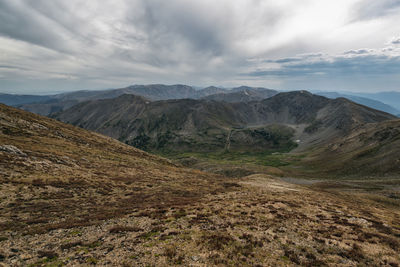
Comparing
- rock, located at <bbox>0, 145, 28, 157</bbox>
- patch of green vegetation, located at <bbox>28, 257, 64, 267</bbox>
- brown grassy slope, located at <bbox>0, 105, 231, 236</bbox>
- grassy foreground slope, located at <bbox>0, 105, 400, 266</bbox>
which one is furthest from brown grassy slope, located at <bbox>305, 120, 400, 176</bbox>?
rock, located at <bbox>0, 145, 28, 157</bbox>

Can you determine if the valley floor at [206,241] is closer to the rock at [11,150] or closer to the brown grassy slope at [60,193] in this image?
the brown grassy slope at [60,193]

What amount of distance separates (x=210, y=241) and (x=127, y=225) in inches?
374

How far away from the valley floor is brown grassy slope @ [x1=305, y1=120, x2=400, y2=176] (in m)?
98.6

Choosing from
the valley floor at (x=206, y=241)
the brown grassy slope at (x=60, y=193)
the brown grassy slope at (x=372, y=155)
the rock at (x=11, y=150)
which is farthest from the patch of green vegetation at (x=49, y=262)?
the brown grassy slope at (x=372, y=155)

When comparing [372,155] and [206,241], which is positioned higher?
[206,241]

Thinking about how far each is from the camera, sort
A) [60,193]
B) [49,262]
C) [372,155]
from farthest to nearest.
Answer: [372,155]
[60,193]
[49,262]

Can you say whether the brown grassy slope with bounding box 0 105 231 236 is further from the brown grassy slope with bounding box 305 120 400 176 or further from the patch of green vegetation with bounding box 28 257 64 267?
the brown grassy slope with bounding box 305 120 400 176

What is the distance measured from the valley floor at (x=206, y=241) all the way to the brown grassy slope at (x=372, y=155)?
98585mm

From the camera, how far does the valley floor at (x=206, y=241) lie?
13.7 metres

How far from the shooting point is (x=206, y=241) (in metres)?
16.5

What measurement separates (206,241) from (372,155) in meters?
142

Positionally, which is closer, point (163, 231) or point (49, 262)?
point (49, 262)

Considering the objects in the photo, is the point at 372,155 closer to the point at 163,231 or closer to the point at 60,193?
the point at 163,231

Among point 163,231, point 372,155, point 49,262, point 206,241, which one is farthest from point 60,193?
point 372,155
